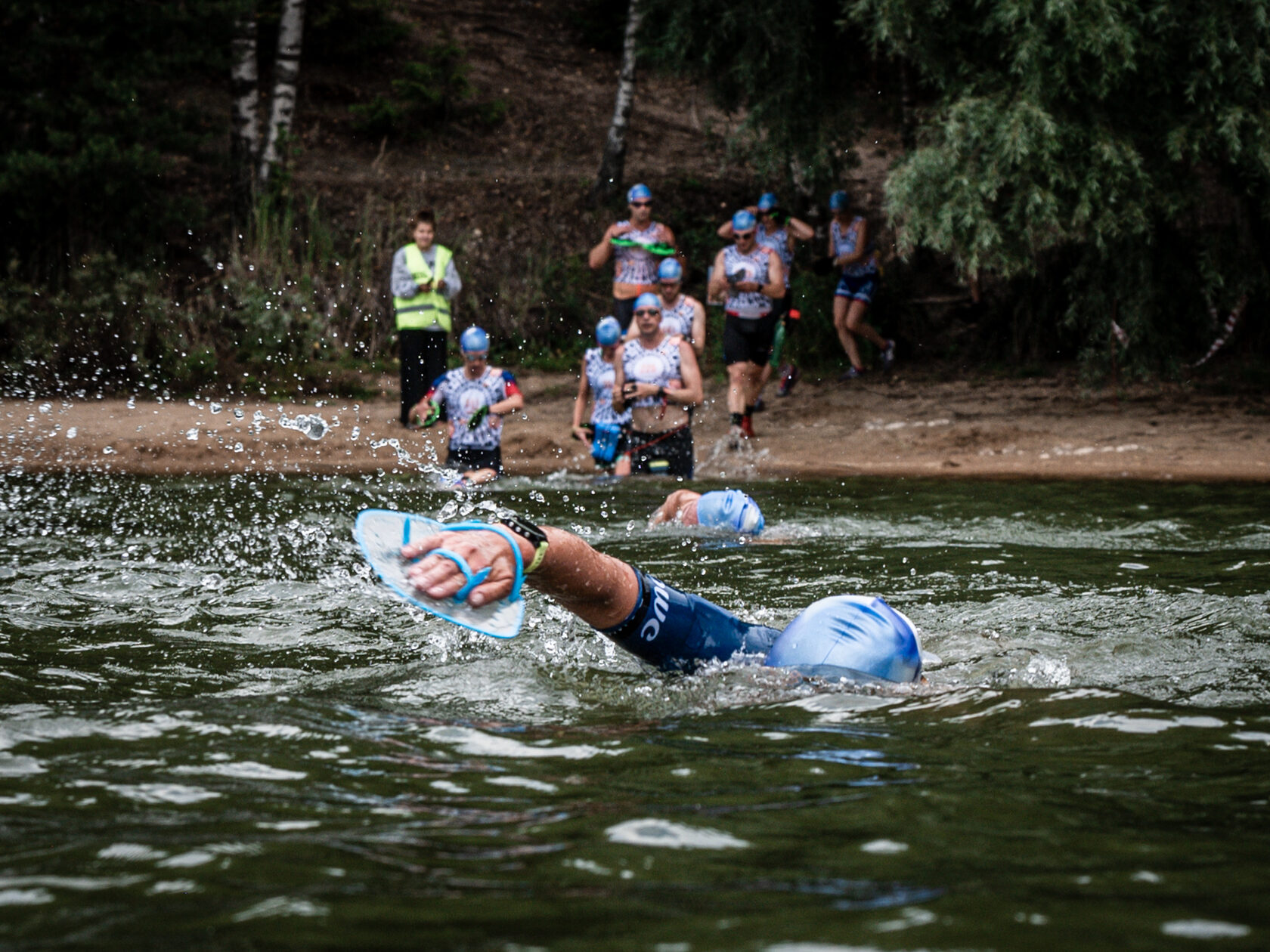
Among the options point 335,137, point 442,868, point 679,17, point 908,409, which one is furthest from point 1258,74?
point 335,137

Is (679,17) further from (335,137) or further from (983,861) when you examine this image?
(983,861)

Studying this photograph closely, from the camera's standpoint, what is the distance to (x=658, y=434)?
11641mm

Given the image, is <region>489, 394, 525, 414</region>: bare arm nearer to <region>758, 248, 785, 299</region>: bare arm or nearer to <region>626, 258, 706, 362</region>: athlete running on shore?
<region>626, 258, 706, 362</region>: athlete running on shore

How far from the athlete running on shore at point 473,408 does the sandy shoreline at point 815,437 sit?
2.72 ft

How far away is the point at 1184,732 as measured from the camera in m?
4.24

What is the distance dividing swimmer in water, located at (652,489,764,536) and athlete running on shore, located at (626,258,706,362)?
11.6 feet

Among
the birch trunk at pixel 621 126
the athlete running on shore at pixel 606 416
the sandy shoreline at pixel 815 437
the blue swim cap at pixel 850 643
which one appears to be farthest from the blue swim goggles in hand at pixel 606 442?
the birch trunk at pixel 621 126

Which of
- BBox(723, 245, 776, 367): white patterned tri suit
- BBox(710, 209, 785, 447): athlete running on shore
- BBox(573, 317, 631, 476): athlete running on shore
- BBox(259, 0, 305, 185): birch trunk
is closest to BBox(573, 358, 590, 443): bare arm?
BBox(573, 317, 631, 476): athlete running on shore

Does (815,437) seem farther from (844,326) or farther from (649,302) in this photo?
(649,302)

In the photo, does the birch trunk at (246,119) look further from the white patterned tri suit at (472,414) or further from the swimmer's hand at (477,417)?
the swimmer's hand at (477,417)

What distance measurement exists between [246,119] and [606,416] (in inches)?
368

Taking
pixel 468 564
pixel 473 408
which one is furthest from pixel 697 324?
pixel 468 564

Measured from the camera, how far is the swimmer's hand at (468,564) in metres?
3.46

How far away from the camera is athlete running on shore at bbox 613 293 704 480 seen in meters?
11.5
